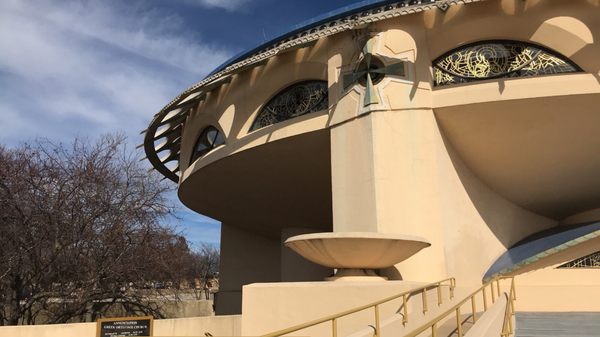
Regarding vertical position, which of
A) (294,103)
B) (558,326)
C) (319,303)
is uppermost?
Answer: (294,103)

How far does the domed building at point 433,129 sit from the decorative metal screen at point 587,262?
0.03m

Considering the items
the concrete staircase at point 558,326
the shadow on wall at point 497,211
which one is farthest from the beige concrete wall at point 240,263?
the concrete staircase at point 558,326

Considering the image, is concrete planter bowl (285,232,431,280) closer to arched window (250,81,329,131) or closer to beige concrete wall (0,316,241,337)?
beige concrete wall (0,316,241,337)

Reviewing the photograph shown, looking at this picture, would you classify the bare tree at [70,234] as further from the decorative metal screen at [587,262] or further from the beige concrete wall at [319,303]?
the decorative metal screen at [587,262]

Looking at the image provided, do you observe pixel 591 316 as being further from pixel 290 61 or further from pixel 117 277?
pixel 117 277

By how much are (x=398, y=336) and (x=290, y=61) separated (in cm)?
1103

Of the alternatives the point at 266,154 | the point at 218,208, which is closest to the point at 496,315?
Answer: the point at 266,154

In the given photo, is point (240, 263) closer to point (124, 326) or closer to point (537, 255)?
point (124, 326)

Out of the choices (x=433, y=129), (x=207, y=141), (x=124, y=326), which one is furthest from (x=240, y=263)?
(x=433, y=129)

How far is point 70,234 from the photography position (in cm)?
1692

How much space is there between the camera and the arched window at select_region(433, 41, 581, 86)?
14.3m

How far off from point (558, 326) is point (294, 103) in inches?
420

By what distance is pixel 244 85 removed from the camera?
59.6 feet

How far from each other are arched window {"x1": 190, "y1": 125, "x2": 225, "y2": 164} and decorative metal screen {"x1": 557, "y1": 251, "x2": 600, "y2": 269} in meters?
12.7
